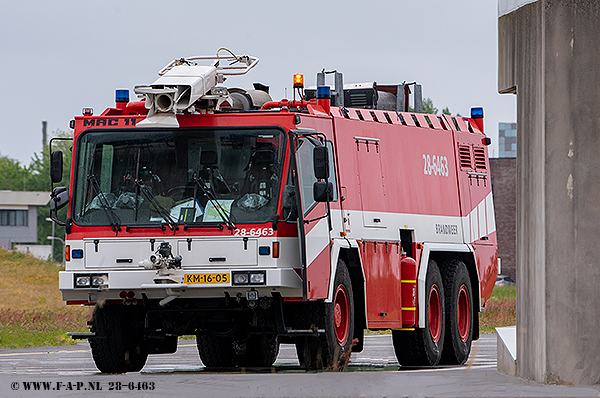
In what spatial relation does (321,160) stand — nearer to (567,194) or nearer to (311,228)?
(311,228)

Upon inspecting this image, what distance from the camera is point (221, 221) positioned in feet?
46.6

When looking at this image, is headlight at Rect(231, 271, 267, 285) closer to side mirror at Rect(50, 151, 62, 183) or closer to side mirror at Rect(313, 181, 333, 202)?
side mirror at Rect(313, 181, 333, 202)

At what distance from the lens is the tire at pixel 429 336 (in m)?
17.9

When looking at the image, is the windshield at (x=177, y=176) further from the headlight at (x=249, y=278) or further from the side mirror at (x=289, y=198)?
the headlight at (x=249, y=278)

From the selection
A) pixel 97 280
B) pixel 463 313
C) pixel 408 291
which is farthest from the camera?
pixel 463 313

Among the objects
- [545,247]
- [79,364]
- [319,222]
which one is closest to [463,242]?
[319,222]

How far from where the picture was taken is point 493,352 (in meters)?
21.2

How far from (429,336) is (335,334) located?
342cm

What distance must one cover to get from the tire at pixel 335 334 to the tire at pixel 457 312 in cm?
348

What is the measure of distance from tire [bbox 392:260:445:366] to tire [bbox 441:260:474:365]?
269mm

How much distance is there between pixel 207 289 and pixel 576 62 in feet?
17.4

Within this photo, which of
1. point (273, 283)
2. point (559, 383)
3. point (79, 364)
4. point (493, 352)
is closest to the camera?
point (559, 383)

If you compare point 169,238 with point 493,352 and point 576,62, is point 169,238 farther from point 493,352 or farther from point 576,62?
point 493,352

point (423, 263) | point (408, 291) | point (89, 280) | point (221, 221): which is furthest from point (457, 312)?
point (89, 280)
